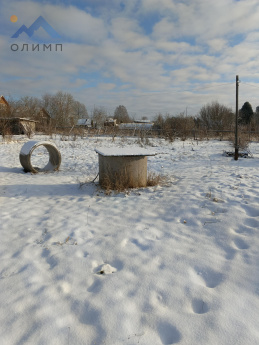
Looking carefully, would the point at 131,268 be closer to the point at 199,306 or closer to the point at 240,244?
the point at 199,306

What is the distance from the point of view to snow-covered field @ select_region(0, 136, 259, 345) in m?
1.83

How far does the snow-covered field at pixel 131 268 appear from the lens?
183 cm

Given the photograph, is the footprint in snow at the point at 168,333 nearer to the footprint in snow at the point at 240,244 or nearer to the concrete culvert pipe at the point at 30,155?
the footprint in snow at the point at 240,244

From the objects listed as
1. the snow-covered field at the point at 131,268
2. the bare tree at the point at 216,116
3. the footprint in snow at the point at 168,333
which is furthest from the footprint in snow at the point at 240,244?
the bare tree at the point at 216,116

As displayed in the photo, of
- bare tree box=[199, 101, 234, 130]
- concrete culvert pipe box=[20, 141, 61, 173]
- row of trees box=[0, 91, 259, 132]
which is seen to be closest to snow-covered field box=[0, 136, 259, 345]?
concrete culvert pipe box=[20, 141, 61, 173]

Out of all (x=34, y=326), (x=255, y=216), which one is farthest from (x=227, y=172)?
(x=34, y=326)

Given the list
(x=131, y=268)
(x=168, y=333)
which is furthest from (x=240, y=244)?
(x=168, y=333)

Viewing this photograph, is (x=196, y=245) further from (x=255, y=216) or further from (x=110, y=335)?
(x=110, y=335)

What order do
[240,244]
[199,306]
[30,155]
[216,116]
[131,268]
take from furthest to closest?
[216,116]
[30,155]
[240,244]
[131,268]
[199,306]

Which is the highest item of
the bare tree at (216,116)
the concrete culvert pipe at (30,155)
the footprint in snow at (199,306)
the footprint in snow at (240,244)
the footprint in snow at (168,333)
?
the bare tree at (216,116)

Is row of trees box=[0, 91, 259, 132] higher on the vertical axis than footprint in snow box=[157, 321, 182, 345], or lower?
higher

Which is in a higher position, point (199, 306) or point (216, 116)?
point (216, 116)

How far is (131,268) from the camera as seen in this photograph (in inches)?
103

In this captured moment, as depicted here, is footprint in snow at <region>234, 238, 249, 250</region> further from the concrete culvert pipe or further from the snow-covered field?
the concrete culvert pipe
